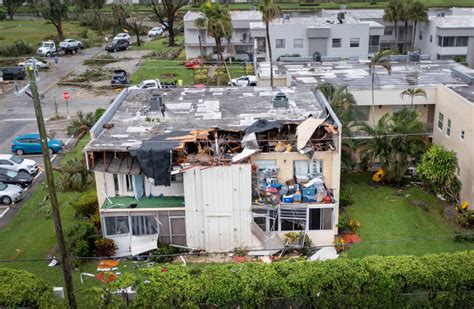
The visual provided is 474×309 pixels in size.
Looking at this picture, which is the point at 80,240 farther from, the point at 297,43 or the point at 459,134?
the point at 297,43

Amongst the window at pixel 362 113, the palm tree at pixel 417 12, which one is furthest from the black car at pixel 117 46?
the window at pixel 362 113

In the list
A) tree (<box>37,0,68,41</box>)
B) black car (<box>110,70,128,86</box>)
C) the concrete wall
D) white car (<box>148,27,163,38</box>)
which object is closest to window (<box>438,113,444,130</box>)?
the concrete wall

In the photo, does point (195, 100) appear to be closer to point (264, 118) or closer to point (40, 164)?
point (264, 118)

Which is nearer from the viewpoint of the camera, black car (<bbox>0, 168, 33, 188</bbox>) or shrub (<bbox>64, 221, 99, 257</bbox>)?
shrub (<bbox>64, 221, 99, 257</bbox>)

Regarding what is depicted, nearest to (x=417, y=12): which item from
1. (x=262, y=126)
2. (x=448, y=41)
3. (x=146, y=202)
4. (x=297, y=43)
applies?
(x=448, y=41)

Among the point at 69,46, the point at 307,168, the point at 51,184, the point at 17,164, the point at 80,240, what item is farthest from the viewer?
the point at 69,46

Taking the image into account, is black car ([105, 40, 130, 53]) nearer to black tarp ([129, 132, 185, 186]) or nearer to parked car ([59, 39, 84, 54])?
parked car ([59, 39, 84, 54])
